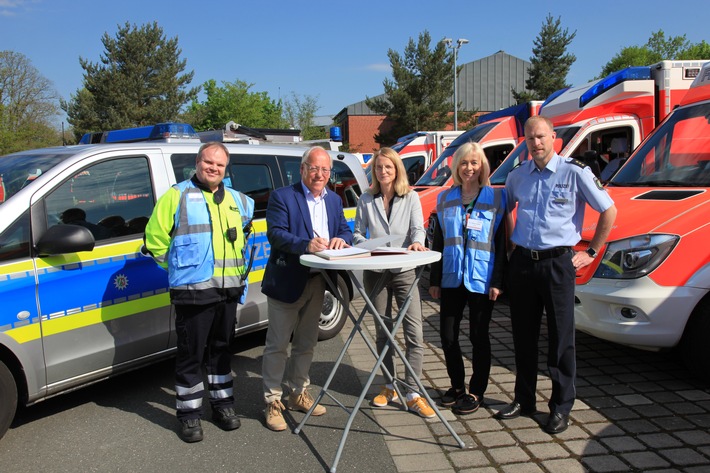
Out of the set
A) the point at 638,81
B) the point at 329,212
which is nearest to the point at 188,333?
the point at 329,212

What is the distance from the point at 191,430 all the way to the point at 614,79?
720 centimetres

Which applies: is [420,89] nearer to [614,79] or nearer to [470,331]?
[614,79]

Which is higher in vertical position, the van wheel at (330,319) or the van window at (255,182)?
the van window at (255,182)

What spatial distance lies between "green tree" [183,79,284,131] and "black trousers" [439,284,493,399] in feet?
128

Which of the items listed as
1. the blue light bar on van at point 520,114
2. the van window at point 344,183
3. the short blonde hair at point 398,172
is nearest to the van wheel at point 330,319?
the van window at point 344,183

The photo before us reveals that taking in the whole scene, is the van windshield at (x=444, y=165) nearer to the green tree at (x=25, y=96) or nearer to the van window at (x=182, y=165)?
the van window at (x=182, y=165)

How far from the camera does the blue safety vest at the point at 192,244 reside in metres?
3.57

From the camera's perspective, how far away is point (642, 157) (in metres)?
5.41

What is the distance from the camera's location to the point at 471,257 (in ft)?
12.1

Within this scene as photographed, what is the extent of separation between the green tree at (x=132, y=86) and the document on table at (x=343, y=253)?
1324 inches

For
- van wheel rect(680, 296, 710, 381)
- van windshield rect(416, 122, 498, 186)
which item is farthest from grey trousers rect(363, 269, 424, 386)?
van windshield rect(416, 122, 498, 186)

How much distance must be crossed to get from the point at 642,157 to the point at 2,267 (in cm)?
526

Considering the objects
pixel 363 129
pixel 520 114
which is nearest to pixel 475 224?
pixel 520 114

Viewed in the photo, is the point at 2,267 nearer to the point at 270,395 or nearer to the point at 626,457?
the point at 270,395
